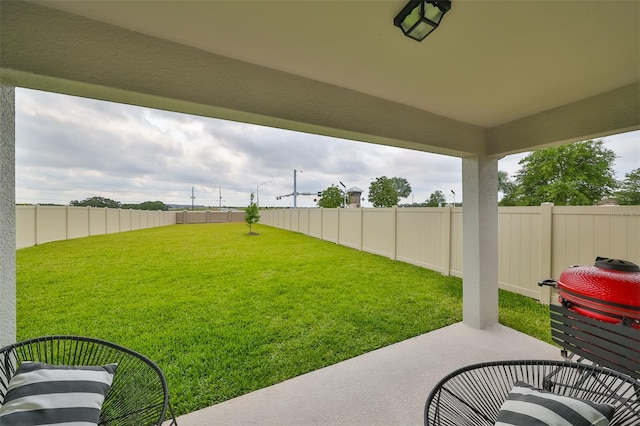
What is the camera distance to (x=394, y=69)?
180cm

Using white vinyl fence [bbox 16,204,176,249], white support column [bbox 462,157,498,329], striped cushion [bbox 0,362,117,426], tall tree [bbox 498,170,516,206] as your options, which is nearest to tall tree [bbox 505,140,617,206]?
tall tree [bbox 498,170,516,206]

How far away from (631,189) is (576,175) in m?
2.82

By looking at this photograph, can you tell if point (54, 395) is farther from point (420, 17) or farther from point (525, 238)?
point (525, 238)

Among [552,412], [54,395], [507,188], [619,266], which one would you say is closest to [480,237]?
[619,266]

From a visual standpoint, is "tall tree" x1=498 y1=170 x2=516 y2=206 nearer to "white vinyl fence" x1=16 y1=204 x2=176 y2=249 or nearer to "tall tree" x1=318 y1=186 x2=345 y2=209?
"tall tree" x1=318 y1=186 x2=345 y2=209

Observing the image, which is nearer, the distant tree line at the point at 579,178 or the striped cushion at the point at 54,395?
the striped cushion at the point at 54,395

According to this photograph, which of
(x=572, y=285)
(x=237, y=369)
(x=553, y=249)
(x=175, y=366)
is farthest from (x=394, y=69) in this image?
(x=553, y=249)

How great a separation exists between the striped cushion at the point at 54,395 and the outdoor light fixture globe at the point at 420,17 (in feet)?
7.62

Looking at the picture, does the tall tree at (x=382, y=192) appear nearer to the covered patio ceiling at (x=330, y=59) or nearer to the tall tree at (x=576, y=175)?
the tall tree at (x=576, y=175)

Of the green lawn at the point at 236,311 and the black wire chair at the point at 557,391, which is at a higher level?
the black wire chair at the point at 557,391

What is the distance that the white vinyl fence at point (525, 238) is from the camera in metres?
3.14

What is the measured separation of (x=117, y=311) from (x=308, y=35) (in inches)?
173

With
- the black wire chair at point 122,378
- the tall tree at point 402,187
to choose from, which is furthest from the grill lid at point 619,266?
the tall tree at point 402,187

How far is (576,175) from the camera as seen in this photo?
1369 centimetres
